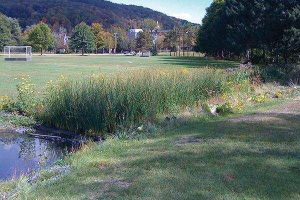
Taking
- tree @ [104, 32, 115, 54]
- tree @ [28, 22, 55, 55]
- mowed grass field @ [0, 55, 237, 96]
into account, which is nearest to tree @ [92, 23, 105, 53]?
tree @ [104, 32, 115, 54]

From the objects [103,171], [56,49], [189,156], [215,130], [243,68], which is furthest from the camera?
[56,49]

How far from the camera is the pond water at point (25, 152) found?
31.6 ft

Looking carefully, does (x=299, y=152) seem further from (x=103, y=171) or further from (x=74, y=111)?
(x=74, y=111)

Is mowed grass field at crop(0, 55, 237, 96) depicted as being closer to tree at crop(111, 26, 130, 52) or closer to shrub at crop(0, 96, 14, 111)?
shrub at crop(0, 96, 14, 111)

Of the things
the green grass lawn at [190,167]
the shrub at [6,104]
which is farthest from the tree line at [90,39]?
the green grass lawn at [190,167]

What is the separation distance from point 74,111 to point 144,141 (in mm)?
4113

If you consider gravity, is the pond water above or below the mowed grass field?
below

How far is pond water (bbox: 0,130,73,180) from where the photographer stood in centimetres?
964

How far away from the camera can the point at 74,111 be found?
1292 centimetres

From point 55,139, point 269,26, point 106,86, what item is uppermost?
point 269,26

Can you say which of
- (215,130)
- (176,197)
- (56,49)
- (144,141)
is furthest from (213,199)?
(56,49)

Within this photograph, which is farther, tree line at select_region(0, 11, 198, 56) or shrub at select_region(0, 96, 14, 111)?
tree line at select_region(0, 11, 198, 56)

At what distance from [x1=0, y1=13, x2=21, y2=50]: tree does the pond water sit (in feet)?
333

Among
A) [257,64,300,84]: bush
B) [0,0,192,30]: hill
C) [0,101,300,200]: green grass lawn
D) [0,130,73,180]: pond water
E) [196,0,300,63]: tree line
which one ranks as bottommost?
[0,130,73,180]: pond water
